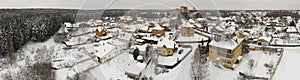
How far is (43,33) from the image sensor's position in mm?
16109

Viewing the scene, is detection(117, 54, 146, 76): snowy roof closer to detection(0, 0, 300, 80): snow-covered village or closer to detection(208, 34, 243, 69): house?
detection(0, 0, 300, 80): snow-covered village

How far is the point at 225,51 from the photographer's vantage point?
8109 mm

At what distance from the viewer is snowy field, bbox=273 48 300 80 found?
24.0 ft

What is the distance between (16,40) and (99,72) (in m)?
8.80

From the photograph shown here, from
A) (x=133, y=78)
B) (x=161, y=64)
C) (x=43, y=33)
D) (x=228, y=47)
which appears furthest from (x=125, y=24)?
(x=43, y=33)

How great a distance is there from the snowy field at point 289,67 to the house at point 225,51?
4.50ft

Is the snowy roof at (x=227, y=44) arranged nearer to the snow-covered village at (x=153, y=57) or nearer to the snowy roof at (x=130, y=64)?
the snow-covered village at (x=153, y=57)

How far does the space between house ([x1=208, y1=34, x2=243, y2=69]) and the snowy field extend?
137cm

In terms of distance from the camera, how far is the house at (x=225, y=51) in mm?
8055

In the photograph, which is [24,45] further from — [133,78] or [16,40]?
[133,78]

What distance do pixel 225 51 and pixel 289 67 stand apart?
227 centimetres

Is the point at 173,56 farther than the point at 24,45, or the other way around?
the point at 24,45

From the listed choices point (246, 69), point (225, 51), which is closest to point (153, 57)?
point (225, 51)

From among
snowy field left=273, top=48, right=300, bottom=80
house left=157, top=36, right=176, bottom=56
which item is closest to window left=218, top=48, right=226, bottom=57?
snowy field left=273, top=48, right=300, bottom=80
